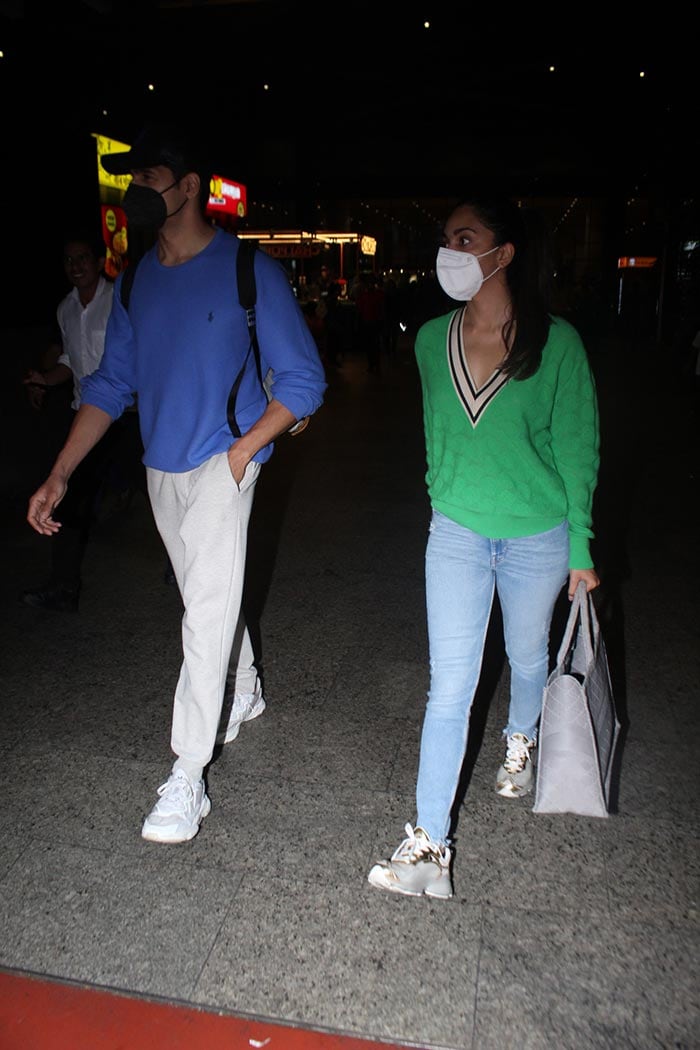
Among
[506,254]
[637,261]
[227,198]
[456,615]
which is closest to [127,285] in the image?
[506,254]

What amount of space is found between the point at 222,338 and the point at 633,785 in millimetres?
2213

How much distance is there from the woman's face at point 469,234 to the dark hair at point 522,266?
1 centimetres

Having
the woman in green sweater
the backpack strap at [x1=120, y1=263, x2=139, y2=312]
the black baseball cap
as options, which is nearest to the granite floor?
the woman in green sweater

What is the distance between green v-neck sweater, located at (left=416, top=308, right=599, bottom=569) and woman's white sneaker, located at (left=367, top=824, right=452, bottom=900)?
3.13ft

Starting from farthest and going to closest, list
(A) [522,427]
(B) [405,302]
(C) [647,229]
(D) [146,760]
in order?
(C) [647,229] → (B) [405,302] → (D) [146,760] → (A) [522,427]

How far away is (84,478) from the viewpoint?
17.0 feet

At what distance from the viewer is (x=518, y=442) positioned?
2521 mm

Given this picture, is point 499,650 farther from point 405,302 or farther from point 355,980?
point 405,302

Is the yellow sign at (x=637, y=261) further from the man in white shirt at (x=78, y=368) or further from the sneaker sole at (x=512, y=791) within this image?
the sneaker sole at (x=512, y=791)

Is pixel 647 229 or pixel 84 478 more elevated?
pixel 647 229

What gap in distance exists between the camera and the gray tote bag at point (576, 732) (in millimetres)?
2564

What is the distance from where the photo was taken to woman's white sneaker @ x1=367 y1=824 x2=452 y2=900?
260cm

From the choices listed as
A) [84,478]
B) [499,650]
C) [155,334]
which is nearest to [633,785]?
[499,650]

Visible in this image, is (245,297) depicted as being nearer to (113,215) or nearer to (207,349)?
(207,349)
